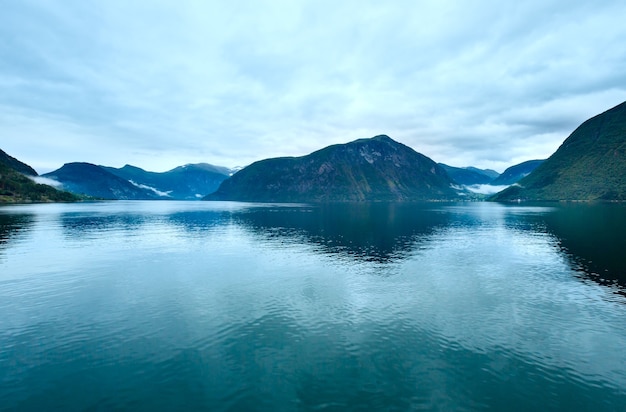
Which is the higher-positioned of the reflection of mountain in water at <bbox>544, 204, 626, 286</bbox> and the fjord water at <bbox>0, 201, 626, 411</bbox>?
the reflection of mountain in water at <bbox>544, 204, 626, 286</bbox>

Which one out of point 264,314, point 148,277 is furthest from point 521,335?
point 148,277

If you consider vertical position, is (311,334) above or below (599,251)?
below

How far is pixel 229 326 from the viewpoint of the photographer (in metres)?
42.3

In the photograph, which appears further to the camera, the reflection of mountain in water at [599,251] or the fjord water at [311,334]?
the reflection of mountain in water at [599,251]

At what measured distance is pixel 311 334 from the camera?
40344 millimetres

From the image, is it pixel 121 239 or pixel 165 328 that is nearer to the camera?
pixel 165 328

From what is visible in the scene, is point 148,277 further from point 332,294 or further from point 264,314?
point 332,294

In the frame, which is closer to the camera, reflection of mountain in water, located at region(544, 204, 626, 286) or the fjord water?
the fjord water

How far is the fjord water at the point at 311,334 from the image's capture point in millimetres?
28641

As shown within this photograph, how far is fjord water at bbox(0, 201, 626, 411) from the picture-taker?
28.6 metres

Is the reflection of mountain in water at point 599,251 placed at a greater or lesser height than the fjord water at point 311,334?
greater

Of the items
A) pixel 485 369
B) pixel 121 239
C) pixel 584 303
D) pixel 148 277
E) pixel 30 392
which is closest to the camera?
pixel 30 392

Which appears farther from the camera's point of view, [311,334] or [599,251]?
[599,251]

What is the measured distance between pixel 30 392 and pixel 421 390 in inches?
1361
